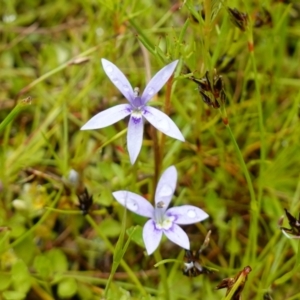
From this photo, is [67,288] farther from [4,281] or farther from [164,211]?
[164,211]

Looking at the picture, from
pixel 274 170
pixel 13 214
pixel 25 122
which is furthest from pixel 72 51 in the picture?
pixel 274 170

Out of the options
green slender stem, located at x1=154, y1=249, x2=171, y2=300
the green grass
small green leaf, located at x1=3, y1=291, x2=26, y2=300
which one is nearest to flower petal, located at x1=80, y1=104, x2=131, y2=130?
the green grass

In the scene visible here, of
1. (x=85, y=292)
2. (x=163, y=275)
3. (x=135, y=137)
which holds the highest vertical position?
(x=135, y=137)

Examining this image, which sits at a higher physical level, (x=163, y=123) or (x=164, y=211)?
(x=163, y=123)

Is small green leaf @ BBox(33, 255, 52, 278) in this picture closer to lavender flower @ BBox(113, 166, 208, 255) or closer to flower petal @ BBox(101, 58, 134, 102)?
lavender flower @ BBox(113, 166, 208, 255)

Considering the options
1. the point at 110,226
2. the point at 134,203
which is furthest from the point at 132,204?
the point at 110,226

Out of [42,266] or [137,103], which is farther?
[42,266]

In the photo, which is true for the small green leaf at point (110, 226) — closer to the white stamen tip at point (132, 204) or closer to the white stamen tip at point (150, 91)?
the white stamen tip at point (132, 204)
